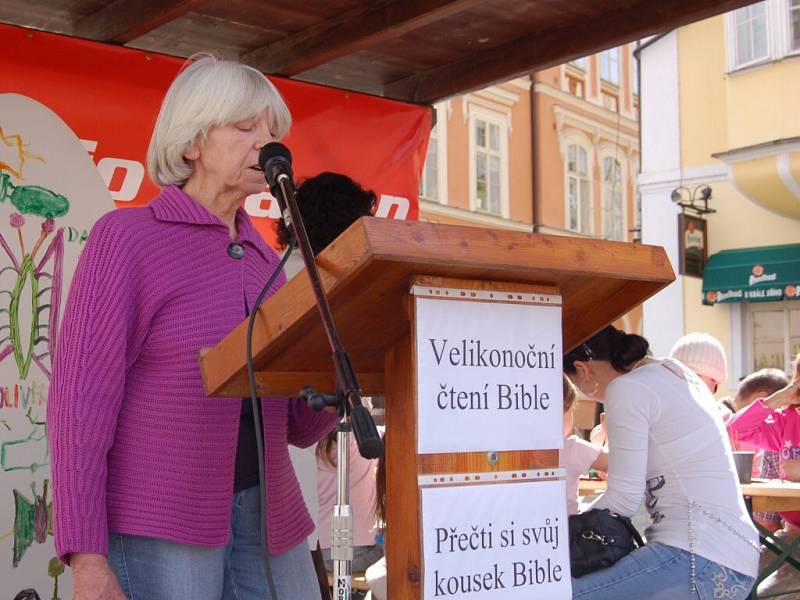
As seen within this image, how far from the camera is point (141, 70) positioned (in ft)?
13.5

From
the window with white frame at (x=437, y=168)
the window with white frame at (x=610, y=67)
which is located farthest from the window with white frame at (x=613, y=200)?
the window with white frame at (x=437, y=168)

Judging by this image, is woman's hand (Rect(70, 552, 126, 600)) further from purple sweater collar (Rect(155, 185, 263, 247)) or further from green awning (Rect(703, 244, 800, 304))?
green awning (Rect(703, 244, 800, 304))

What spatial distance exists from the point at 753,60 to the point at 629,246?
15.5 meters

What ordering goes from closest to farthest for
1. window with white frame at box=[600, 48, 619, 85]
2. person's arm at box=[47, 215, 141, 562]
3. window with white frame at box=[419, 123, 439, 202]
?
person's arm at box=[47, 215, 141, 562]
window with white frame at box=[419, 123, 439, 202]
window with white frame at box=[600, 48, 619, 85]

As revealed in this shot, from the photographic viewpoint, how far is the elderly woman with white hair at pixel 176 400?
72.4 inches

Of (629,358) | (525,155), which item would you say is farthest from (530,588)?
(525,155)

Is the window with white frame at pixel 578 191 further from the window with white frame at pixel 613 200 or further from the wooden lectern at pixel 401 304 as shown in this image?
the wooden lectern at pixel 401 304

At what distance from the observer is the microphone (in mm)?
1729

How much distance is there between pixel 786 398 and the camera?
620cm

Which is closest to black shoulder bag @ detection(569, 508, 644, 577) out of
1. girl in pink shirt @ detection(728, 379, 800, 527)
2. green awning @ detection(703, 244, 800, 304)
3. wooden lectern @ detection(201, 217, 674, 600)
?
wooden lectern @ detection(201, 217, 674, 600)

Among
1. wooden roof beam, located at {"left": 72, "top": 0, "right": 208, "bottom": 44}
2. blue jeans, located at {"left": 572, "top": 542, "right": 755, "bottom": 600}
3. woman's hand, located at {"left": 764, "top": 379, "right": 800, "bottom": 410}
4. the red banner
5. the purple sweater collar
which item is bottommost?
blue jeans, located at {"left": 572, "top": 542, "right": 755, "bottom": 600}

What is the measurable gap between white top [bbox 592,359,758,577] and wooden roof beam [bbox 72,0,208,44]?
1.99 metres

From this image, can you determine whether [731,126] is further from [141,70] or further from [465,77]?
[141,70]

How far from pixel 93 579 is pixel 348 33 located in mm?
2947
